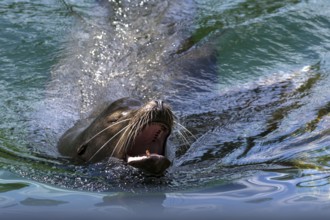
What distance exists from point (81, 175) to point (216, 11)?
430cm

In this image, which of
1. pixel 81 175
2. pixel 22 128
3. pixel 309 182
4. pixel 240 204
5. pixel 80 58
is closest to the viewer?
pixel 240 204

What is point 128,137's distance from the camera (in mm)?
5219

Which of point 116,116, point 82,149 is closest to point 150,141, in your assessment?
point 116,116

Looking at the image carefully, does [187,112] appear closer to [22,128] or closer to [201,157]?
[201,157]

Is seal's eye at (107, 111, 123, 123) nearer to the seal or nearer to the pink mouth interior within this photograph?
the seal

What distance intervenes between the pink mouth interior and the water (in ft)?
0.61

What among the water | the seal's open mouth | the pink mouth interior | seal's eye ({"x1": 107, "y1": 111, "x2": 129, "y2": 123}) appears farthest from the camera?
seal's eye ({"x1": 107, "y1": 111, "x2": 129, "y2": 123})

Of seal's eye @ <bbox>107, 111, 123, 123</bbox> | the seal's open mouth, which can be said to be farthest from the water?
seal's eye @ <bbox>107, 111, 123, 123</bbox>

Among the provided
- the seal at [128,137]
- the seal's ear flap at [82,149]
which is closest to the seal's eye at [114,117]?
the seal at [128,137]

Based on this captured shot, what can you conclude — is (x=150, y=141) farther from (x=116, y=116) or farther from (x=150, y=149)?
(x=116, y=116)

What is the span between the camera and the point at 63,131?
21.0 ft

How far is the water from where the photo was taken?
4434 mm

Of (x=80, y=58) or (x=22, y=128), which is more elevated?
(x=80, y=58)

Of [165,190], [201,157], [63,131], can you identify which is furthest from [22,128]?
[165,190]
